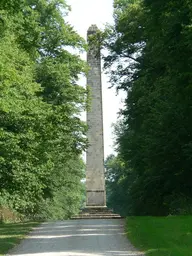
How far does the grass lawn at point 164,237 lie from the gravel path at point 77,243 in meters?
0.33

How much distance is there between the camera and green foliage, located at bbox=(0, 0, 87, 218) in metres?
19.8

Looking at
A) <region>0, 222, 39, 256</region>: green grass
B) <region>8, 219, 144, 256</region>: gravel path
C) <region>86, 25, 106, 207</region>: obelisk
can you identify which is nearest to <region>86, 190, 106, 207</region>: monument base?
<region>86, 25, 106, 207</region>: obelisk

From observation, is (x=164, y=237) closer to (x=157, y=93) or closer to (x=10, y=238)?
(x=10, y=238)

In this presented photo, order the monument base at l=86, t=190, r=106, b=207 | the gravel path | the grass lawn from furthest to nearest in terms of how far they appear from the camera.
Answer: the monument base at l=86, t=190, r=106, b=207 → the gravel path → the grass lawn

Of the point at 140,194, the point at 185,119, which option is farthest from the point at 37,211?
the point at 185,119

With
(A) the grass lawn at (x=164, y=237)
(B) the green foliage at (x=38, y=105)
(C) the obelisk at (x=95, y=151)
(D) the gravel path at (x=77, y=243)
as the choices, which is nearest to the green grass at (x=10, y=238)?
(D) the gravel path at (x=77, y=243)

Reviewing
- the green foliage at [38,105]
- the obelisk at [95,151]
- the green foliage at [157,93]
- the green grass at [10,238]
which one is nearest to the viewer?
the green grass at [10,238]

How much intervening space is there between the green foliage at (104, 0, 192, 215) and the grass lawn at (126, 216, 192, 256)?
5.39m

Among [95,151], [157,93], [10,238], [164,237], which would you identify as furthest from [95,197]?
[164,237]

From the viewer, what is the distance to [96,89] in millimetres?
36562

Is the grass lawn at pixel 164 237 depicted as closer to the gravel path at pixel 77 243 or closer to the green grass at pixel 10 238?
the gravel path at pixel 77 243

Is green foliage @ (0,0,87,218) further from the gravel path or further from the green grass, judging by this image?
the gravel path

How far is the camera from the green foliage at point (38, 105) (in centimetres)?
1980

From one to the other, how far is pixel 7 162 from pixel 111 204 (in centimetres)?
5476
